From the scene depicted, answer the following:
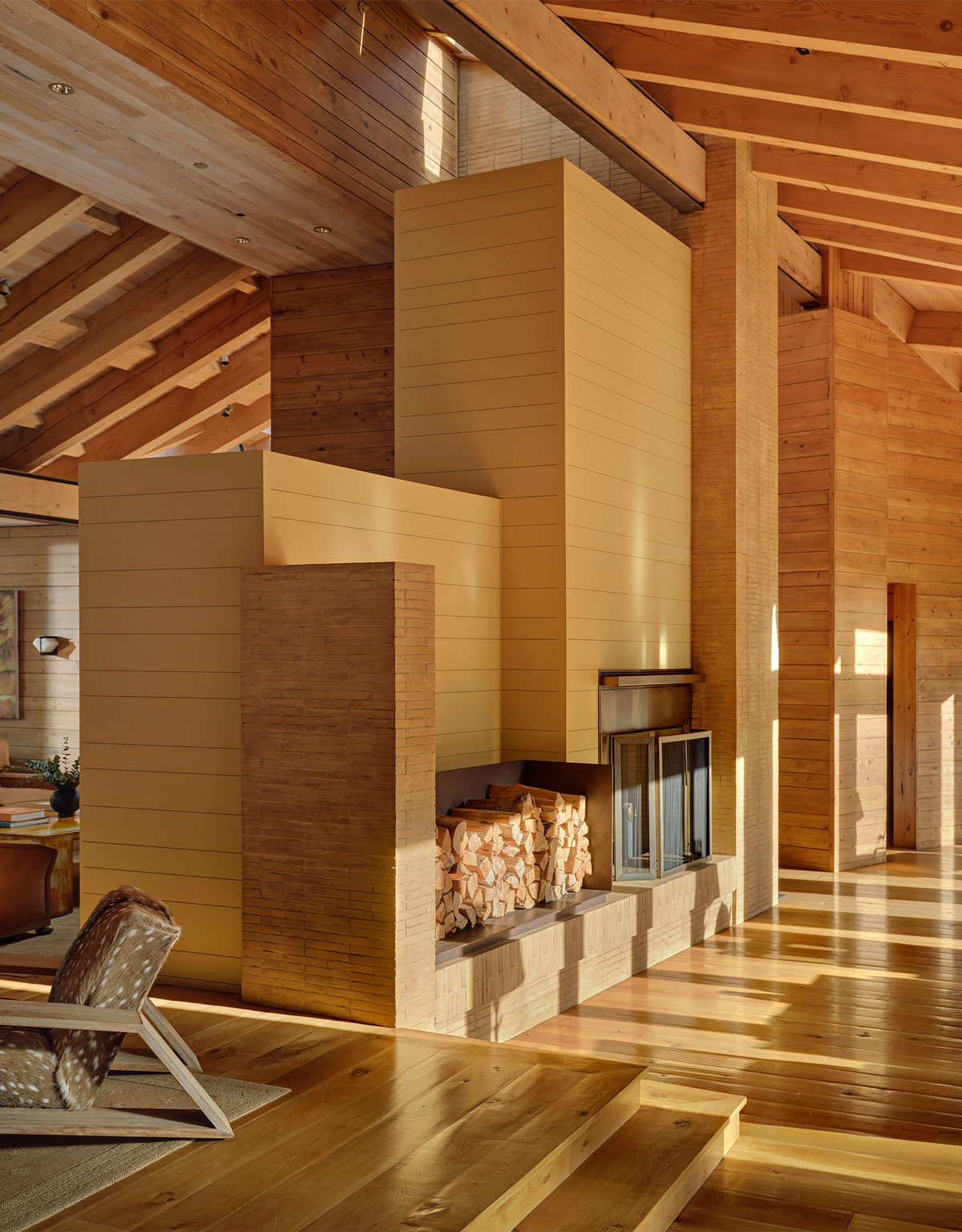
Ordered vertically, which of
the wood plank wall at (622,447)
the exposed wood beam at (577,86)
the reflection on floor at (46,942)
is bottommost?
the reflection on floor at (46,942)

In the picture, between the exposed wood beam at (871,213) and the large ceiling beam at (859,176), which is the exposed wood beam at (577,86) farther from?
the exposed wood beam at (871,213)

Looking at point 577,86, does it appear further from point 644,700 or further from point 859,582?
point 859,582

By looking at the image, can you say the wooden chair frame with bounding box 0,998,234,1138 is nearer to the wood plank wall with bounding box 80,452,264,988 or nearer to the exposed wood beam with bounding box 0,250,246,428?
the wood plank wall with bounding box 80,452,264,988

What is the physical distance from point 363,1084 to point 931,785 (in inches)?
312

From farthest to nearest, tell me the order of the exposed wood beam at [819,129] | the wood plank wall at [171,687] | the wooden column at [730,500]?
1. the wooden column at [730,500]
2. the exposed wood beam at [819,129]
3. the wood plank wall at [171,687]

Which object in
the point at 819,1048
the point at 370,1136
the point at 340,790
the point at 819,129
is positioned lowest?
the point at 819,1048

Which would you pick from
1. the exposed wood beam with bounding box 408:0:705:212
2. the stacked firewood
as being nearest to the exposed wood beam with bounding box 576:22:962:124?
the exposed wood beam with bounding box 408:0:705:212

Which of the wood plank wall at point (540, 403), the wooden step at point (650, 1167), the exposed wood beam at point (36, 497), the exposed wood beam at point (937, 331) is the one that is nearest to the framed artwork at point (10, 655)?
the exposed wood beam at point (36, 497)

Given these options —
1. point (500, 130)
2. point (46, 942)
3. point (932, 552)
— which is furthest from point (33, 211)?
point (932, 552)

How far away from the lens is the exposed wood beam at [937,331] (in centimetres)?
1000

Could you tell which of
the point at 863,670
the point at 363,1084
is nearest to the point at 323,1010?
the point at 363,1084

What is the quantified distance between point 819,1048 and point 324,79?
216 inches

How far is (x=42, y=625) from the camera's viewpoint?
11672 millimetres

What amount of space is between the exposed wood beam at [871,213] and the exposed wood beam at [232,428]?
19.1 feet
